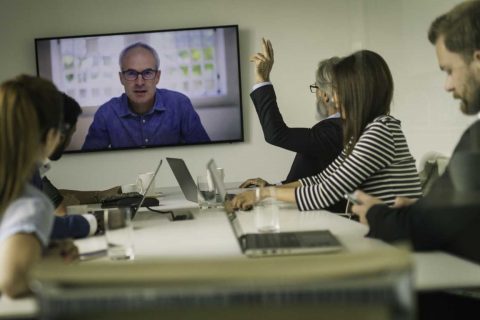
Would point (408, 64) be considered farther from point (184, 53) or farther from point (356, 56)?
point (184, 53)

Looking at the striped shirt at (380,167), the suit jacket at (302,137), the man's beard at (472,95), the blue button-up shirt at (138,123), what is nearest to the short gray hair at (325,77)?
the suit jacket at (302,137)

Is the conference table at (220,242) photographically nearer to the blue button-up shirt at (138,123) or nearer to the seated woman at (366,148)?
the seated woman at (366,148)

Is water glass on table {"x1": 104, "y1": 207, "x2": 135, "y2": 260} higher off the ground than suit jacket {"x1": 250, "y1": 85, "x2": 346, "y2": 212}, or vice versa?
suit jacket {"x1": 250, "y1": 85, "x2": 346, "y2": 212}

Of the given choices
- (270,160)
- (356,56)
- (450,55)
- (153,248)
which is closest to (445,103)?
(356,56)

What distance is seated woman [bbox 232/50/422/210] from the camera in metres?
1.94

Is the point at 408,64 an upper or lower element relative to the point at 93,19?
lower

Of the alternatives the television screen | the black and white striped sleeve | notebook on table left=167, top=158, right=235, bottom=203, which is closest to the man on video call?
the television screen

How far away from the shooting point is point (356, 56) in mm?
2193

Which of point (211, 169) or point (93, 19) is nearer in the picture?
point (211, 169)

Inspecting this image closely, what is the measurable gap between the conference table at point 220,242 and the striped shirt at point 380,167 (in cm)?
15

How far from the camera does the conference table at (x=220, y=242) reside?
3.62 feet

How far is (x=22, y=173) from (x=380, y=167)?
1.21m

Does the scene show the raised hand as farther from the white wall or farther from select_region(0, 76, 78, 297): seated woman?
the white wall

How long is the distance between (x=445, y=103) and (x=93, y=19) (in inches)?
115
